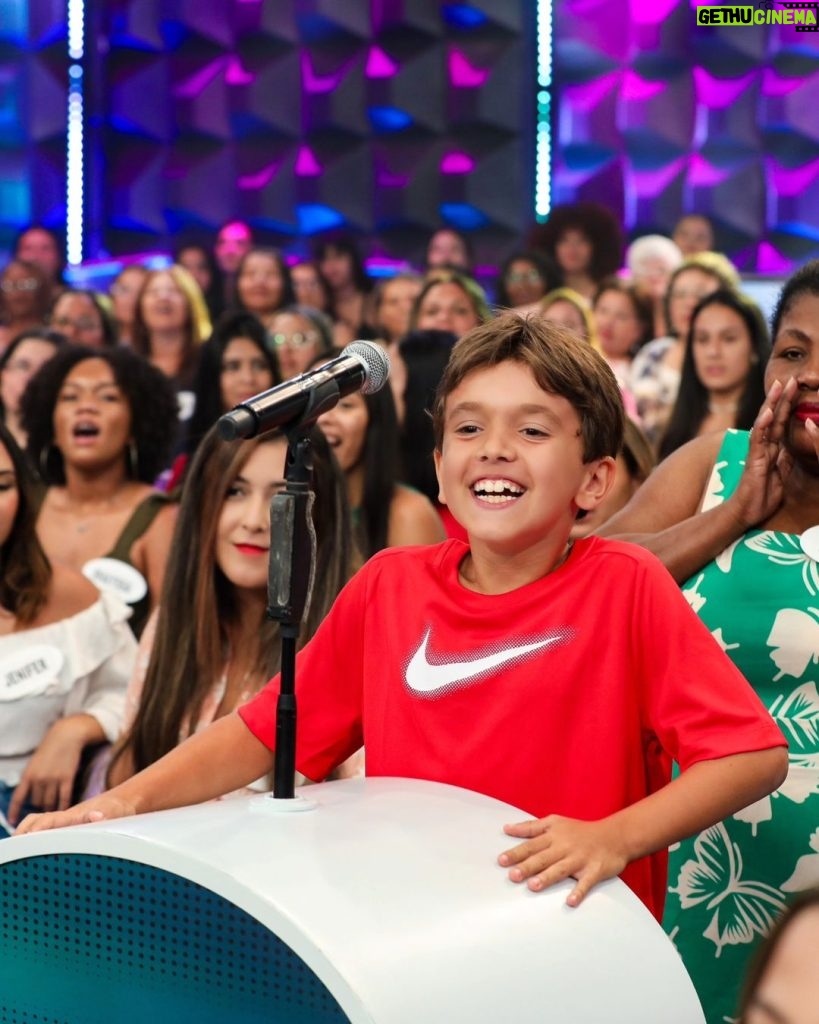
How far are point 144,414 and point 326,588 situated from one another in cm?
197

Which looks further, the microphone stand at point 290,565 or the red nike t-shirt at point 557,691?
the red nike t-shirt at point 557,691

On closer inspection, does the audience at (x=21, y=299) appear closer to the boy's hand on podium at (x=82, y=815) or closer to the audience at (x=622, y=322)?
the audience at (x=622, y=322)

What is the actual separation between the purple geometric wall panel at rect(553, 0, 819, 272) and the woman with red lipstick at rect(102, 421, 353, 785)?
7.35 metres

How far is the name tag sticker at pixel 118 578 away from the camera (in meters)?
4.05

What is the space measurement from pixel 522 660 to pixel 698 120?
870 centimetres

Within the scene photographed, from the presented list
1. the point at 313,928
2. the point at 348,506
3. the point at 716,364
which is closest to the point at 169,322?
the point at 716,364

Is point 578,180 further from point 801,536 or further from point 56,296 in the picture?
point 801,536

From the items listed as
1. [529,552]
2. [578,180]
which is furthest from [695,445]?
[578,180]

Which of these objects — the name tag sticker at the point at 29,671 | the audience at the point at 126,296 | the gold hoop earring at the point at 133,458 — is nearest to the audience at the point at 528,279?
the audience at the point at 126,296

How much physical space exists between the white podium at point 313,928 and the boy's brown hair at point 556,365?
523 millimetres

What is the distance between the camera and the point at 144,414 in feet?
15.7

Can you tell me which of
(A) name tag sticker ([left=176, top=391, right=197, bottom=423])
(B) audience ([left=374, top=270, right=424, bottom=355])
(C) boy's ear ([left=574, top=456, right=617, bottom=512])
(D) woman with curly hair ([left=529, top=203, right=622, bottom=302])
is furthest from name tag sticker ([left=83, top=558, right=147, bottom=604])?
(D) woman with curly hair ([left=529, top=203, right=622, bottom=302])

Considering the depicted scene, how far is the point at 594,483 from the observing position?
6.38ft

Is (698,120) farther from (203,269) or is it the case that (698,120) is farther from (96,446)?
(96,446)
